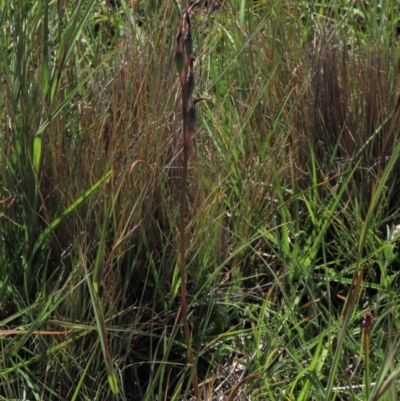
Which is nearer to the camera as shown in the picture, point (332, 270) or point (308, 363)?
point (308, 363)

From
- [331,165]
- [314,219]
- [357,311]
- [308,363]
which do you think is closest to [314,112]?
[331,165]

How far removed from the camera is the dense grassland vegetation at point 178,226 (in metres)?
1.35

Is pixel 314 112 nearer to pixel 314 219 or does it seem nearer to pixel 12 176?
pixel 314 219

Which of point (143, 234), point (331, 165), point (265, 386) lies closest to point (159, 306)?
point (143, 234)

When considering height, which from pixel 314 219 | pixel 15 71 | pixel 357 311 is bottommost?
pixel 357 311

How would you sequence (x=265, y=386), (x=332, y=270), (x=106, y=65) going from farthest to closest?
(x=106, y=65) < (x=332, y=270) < (x=265, y=386)

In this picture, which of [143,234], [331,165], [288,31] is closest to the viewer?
[143,234]

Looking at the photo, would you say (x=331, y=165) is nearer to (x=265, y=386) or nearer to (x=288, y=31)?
(x=288, y=31)

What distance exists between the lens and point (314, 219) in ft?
5.34

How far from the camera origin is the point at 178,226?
154cm

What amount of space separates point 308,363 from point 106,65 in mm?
843

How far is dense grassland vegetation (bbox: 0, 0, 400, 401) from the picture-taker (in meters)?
1.35

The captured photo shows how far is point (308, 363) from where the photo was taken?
1.37 m

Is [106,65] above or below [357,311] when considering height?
above
